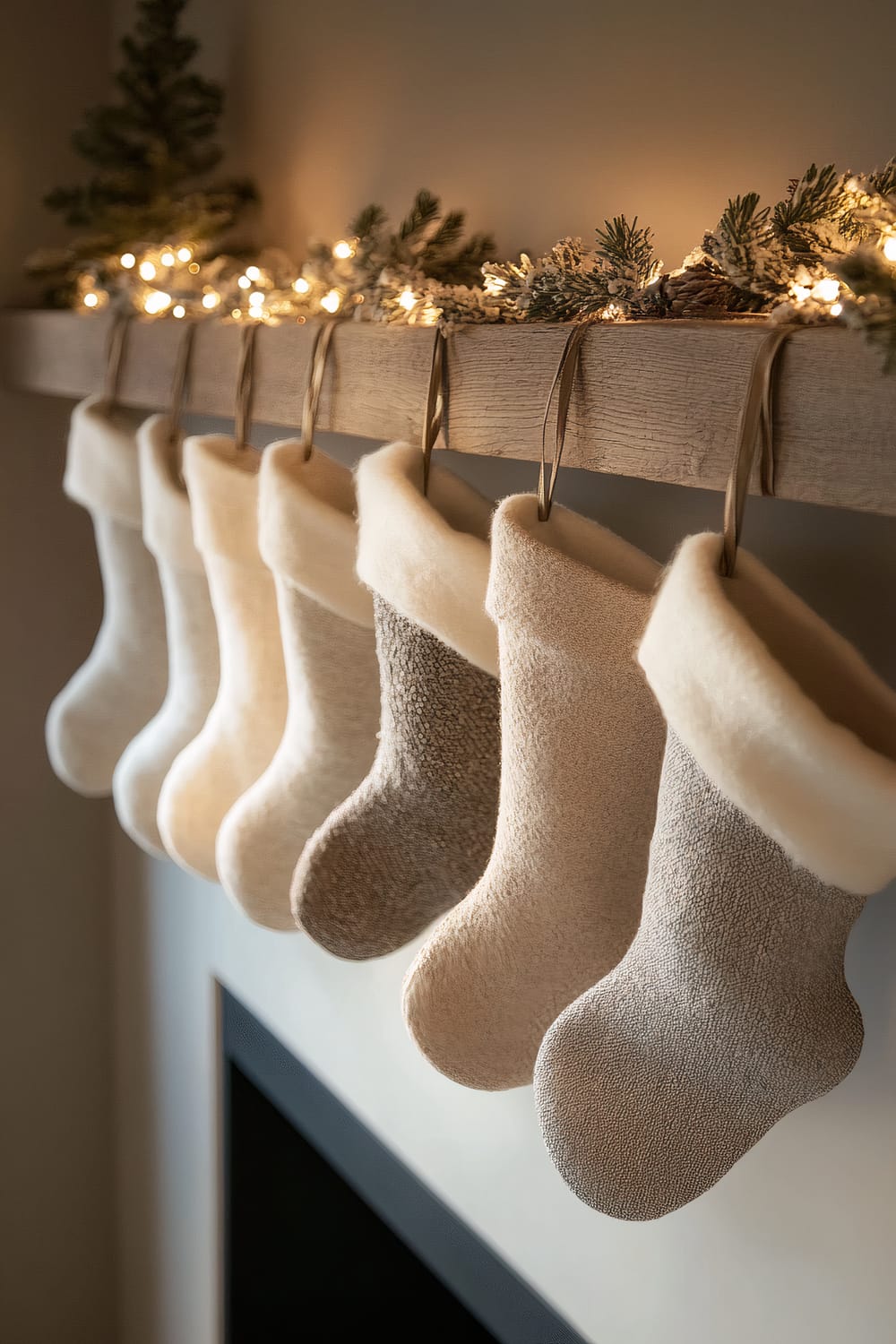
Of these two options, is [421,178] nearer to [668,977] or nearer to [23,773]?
[668,977]

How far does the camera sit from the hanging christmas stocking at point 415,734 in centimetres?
69

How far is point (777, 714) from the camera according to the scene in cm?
49

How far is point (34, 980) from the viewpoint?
180 cm

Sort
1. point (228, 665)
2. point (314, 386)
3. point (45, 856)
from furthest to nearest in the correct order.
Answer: point (45, 856), point (228, 665), point (314, 386)

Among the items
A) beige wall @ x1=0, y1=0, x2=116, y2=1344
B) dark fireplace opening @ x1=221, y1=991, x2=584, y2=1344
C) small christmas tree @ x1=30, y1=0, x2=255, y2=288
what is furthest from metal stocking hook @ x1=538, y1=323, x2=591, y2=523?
beige wall @ x1=0, y1=0, x2=116, y2=1344

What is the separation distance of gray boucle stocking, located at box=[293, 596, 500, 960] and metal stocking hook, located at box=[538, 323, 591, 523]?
12 cm

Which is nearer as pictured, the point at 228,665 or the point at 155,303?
the point at 228,665

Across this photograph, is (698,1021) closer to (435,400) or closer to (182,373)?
(435,400)

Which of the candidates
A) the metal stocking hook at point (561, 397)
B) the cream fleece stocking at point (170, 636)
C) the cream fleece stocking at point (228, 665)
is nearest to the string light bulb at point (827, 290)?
the metal stocking hook at point (561, 397)

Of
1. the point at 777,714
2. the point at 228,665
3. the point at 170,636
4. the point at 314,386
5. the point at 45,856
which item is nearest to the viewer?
the point at 777,714

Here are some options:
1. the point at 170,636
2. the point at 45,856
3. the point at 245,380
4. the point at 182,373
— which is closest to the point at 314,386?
the point at 245,380

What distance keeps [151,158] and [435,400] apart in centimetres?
72

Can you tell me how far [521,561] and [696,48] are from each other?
0.40m

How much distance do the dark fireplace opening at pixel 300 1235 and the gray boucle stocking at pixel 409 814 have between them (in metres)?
0.57
